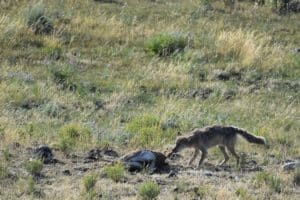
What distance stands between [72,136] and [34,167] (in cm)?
216

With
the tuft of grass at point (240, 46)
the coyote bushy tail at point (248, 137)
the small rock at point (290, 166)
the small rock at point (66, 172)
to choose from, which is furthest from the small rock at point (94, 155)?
the tuft of grass at point (240, 46)

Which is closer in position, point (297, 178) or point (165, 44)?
point (297, 178)

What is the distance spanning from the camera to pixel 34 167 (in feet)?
31.9

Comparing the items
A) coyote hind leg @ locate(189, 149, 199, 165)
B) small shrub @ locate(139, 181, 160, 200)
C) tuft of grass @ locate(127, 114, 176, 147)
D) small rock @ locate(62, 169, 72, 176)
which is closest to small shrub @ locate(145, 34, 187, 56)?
tuft of grass @ locate(127, 114, 176, 147)

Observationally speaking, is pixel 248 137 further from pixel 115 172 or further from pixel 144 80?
pixel 144 80

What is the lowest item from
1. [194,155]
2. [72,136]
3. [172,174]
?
[72,136]

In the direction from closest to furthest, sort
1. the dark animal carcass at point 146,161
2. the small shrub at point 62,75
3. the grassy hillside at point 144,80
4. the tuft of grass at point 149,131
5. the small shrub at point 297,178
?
1. the small shrub at point 297,178
2. the dark animal carcass at point 146,161
3. the grassy hillside at point 144,80
4. the tuft of grass at point 149,131
5. the small shrub at point 62,75

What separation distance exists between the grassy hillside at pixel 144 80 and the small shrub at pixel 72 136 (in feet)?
0.07

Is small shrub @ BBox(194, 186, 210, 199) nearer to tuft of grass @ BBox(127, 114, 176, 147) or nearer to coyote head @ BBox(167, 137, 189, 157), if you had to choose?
coyote head @ BBox(167, 137, 189, 157)

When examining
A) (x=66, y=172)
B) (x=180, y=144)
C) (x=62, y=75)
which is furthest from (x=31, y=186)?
(x=62, y=75)

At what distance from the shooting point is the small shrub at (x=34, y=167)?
971 centimetres

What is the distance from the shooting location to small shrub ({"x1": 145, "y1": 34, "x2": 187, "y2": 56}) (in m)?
18.8

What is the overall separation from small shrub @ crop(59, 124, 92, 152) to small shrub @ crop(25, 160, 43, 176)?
1.36m

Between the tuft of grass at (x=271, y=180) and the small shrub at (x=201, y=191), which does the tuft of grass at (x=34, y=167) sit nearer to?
the small shrub at (x=201, y=191)
